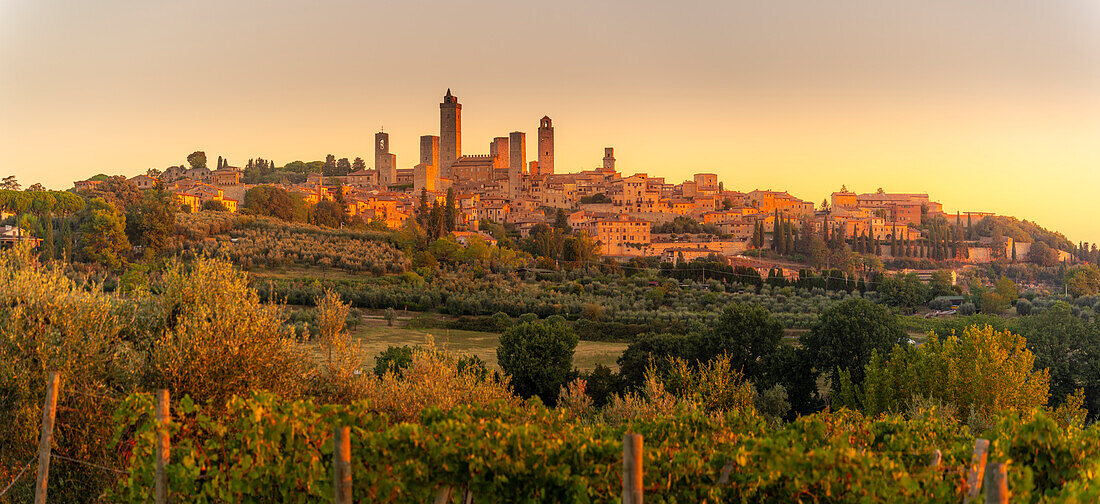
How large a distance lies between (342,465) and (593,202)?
3153 inches

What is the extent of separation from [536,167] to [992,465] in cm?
9867

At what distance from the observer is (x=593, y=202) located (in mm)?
83750

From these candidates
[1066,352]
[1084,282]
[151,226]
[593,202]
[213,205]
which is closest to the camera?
[1066,352]

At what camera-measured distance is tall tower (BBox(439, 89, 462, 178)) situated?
100250mm

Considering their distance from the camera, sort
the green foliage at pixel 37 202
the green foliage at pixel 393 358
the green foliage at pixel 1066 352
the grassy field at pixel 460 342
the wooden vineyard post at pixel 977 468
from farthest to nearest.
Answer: the green foliage at pixel 37 202
the grassy field at pixel 460 342
the green foliage at pixel 1066 352
the green foliage at pixel 393 358
the wooden vineyard post at pixel 977 468

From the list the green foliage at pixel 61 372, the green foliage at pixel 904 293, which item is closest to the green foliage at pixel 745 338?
the green foliage at pixel 61 372

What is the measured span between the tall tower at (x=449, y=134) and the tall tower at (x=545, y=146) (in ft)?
34.1

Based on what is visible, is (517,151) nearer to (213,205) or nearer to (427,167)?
(427,167)

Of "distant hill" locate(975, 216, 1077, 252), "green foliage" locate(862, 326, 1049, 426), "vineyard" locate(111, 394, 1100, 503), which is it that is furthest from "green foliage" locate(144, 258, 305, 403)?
"distant hill" locate(975, 216, 1077, 252)

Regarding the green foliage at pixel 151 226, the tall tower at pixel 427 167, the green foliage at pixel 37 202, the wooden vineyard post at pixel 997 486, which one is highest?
the tall tower at pixel 427 167

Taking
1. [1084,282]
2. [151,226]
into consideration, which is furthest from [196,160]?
[1084,282]

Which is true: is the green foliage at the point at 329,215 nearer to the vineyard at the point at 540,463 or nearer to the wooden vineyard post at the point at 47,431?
the wooden vineyard post at the point at 47,431

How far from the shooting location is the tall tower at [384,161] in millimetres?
96438

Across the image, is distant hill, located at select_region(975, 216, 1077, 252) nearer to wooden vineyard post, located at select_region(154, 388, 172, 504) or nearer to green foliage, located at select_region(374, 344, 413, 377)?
green foliage, located at select_region(374, 344, 413, 377)
